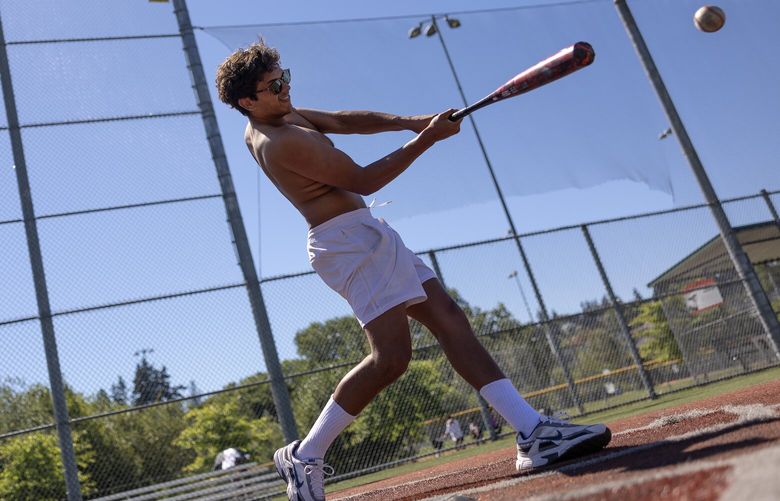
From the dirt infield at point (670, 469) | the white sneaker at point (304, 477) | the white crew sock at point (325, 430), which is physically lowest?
Answer: the dirt infield at point (670, 469)

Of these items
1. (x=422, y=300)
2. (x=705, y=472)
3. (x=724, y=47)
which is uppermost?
(x=724, y=47)

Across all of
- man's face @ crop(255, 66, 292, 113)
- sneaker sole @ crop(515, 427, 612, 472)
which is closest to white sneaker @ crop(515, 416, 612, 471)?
sneaker sole @ crop(515, 427, 612, 472)

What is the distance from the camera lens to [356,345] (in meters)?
8.16

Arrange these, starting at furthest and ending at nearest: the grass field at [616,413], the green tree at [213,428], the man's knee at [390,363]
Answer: the green tree at [213,428] < the grass field at [616,413] < the man's knee at [390,363]

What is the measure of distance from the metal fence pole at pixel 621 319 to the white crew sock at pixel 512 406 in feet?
21.1

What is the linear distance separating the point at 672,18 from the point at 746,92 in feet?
5.52

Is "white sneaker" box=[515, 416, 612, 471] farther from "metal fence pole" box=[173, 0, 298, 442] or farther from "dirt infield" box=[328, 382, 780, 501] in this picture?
"metal fence pole" box=[173, 0, 298, 442]

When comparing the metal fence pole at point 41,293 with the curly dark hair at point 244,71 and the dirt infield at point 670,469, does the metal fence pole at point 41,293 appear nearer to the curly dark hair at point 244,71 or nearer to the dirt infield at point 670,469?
the dirt infield at point 670,469

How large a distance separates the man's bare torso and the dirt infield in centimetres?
122

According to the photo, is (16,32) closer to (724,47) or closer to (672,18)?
(672,18)

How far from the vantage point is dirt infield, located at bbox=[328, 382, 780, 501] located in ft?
5.19

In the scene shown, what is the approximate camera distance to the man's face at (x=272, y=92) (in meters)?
3.22

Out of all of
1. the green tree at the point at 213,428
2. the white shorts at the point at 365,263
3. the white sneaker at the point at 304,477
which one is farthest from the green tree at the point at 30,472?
the white shorts at the point at 365,263

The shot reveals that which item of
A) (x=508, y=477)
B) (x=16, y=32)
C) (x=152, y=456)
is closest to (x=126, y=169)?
(x=16, y=32)
